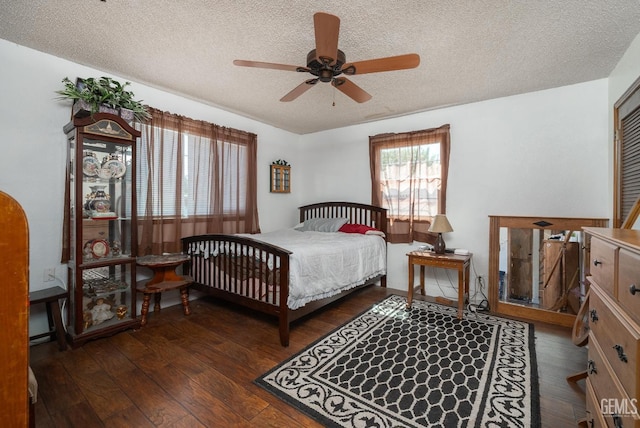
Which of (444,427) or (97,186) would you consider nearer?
(444,427)

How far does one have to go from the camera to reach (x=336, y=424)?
4.93 feet

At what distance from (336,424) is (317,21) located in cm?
226

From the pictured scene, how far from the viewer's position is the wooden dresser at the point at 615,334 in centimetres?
87

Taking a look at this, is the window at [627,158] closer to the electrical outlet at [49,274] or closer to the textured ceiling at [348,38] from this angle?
the textured ceiling at [348,38]

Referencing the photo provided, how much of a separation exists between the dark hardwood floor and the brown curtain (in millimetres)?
1646

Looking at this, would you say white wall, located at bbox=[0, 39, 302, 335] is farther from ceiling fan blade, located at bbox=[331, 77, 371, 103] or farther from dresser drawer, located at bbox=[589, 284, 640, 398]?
dresser drawer, located at bbox=[589, 284, 640, 398]

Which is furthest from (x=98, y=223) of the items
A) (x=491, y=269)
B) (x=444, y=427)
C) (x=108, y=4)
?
(x=491, y=269)

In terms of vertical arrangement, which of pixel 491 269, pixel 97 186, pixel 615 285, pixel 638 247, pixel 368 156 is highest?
pixel 368 156

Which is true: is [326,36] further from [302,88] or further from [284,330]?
[284,330]

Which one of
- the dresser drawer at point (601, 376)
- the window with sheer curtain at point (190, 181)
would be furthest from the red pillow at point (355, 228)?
the dresser drawer at point (601, 376)

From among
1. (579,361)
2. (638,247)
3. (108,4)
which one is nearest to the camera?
(638,247)

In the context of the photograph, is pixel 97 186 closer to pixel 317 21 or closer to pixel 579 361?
pixel 317 21

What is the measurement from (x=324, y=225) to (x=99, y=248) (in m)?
2.65

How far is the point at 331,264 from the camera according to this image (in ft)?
9.30
